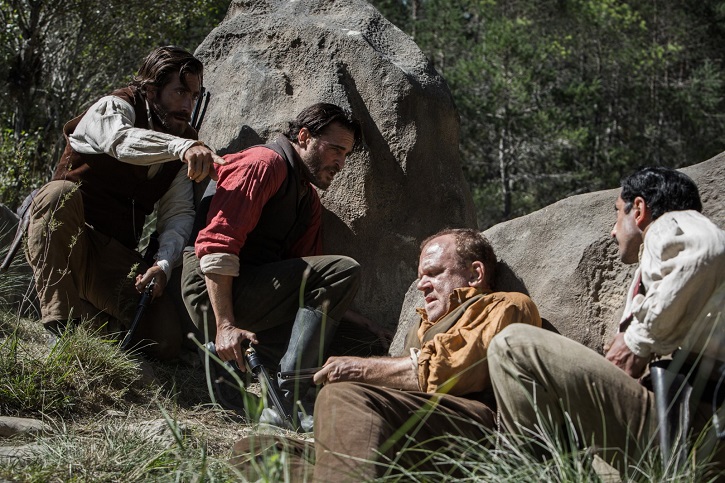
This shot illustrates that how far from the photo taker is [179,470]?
2752 millimetres

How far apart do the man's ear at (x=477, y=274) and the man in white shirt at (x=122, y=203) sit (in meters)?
1.26

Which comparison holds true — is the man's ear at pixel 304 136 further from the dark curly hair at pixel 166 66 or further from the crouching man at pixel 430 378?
the crouching man at pixel 430 378

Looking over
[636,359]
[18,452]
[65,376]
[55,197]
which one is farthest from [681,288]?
[55,197]

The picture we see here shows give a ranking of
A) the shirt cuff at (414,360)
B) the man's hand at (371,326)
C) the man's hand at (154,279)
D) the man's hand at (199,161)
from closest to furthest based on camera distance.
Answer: the shirt cuff at (414,360) → the man's hand at (199,161) → the man's hand at (154,279) → the man's hand at (371,326)

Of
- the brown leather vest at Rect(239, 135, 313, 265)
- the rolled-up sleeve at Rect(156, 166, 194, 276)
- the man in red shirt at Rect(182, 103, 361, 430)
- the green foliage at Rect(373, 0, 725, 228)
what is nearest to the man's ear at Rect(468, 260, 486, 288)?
the man in red shirt at Rect(182, 103, 361, 430)

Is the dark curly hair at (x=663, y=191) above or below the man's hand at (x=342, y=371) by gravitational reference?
above

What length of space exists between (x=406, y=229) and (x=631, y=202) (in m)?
2.06

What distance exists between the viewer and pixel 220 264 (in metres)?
4.10

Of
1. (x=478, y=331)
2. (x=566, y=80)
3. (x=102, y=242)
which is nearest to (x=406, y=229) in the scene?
(x=102, y=242)

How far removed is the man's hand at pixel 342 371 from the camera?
3.47 meters

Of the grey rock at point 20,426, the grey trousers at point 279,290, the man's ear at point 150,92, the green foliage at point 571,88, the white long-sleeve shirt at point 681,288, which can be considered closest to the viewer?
the white long-sleeve shirt at point 681,288

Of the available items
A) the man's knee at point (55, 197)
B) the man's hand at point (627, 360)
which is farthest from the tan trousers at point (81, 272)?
the man's hand at point (627, 360)

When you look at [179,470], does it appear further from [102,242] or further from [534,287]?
[102,242]

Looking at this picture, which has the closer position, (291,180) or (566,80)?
(291,180)
